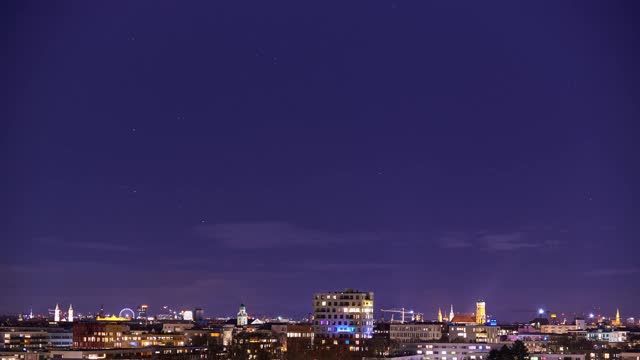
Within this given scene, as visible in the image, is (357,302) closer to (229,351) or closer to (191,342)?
(229,351)

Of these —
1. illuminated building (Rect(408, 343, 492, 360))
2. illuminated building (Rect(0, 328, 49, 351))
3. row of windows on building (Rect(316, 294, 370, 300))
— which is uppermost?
row of windows on building (Rect(316, 294, 370, 300))

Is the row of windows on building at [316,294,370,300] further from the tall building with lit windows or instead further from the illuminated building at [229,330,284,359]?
the illuminated building at [229,330,284,359]

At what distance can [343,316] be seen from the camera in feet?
554

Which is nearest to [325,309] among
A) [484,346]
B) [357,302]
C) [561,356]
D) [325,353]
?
[357,302]

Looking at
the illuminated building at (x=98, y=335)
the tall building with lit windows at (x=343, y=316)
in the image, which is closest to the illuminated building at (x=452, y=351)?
the tall building with lit windows at (x=343, y=316)

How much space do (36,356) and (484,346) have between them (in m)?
74.8

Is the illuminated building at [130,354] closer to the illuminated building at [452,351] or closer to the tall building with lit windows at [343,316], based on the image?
the tall building with lit windows at [343,316]

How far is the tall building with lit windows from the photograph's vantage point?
16675 centimetres

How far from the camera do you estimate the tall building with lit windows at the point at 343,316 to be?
547 feet

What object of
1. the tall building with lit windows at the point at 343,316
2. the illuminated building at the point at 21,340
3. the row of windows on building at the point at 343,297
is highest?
the row of windows on building at the point at 343,297

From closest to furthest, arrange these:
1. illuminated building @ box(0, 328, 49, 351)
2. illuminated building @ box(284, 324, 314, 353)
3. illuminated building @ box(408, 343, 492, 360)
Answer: illuminated building @ box(408, 343, 492, 360)
illuminated building @ box(284, 324, 314, 353)
illuminated building @ box(0, 328, 49, 351)

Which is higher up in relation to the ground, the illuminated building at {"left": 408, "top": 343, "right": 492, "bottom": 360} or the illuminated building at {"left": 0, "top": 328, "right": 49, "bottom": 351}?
the illuminated building at {"left": 0, "top": 328, "right": 49, "bottom": 351}

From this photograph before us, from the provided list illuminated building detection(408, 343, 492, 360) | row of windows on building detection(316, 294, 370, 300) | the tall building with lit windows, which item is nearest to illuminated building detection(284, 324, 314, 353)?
the tall building with lit windows

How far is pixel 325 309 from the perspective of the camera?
6703 inches
